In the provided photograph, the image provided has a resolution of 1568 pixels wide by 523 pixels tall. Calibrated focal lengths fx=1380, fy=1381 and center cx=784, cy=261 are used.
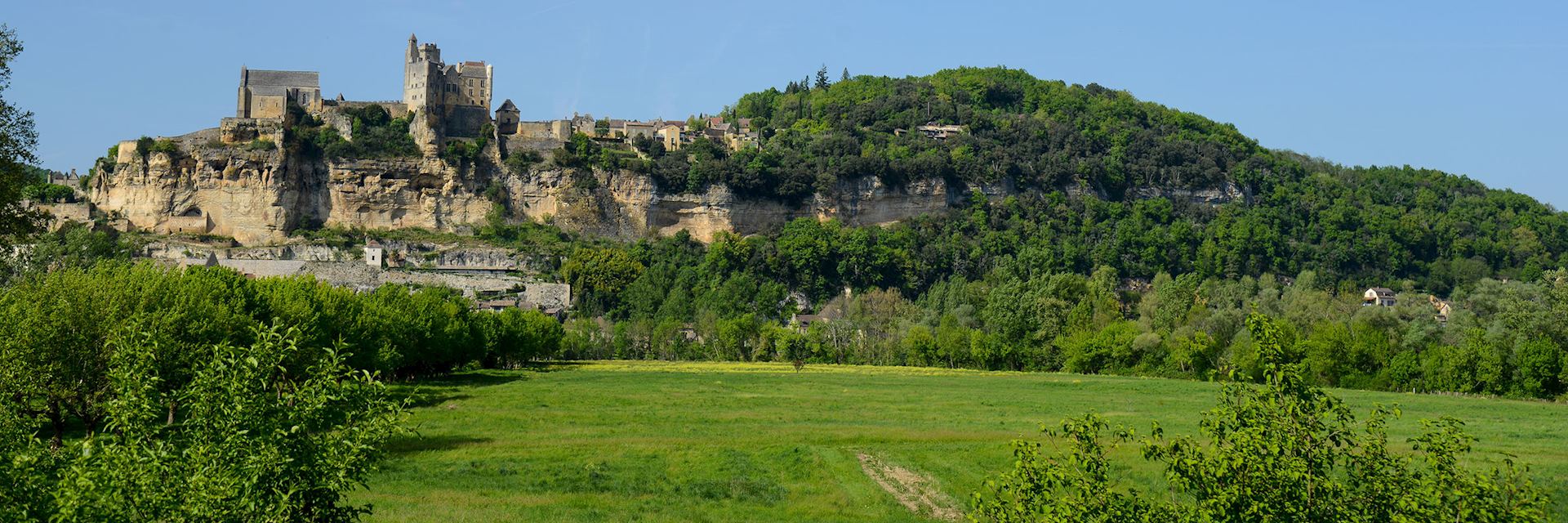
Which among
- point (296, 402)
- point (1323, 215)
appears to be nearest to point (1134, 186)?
point (1323, 215)

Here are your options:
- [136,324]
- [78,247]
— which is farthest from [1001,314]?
[136,324]

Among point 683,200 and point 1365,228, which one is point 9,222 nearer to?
point 683,200

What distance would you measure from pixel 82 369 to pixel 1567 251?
579ft

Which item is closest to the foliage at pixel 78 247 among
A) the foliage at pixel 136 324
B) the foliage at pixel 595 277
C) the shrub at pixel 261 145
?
the shrub at pixel 261 145

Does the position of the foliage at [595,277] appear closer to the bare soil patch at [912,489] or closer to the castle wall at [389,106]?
the castle wall at [389,106]

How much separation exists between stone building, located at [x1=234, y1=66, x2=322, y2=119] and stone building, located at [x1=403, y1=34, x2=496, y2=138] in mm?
9096

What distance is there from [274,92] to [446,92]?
15968 mm

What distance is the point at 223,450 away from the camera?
13.0 m

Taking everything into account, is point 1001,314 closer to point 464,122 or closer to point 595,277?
point 595,277

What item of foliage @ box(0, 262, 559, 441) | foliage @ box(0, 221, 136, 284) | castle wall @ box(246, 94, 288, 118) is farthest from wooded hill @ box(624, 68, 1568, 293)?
foliage @ box(0, 262, 559, 441)

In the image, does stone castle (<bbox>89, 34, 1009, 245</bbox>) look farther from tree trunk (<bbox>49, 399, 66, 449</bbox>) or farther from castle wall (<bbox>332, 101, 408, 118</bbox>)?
tree trunk (<bbox>49, 399, 66, 449</bbox>)

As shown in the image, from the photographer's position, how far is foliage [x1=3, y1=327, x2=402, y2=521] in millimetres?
12430

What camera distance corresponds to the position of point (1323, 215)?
164m

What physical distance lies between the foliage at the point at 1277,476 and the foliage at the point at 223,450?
6.71 meters
